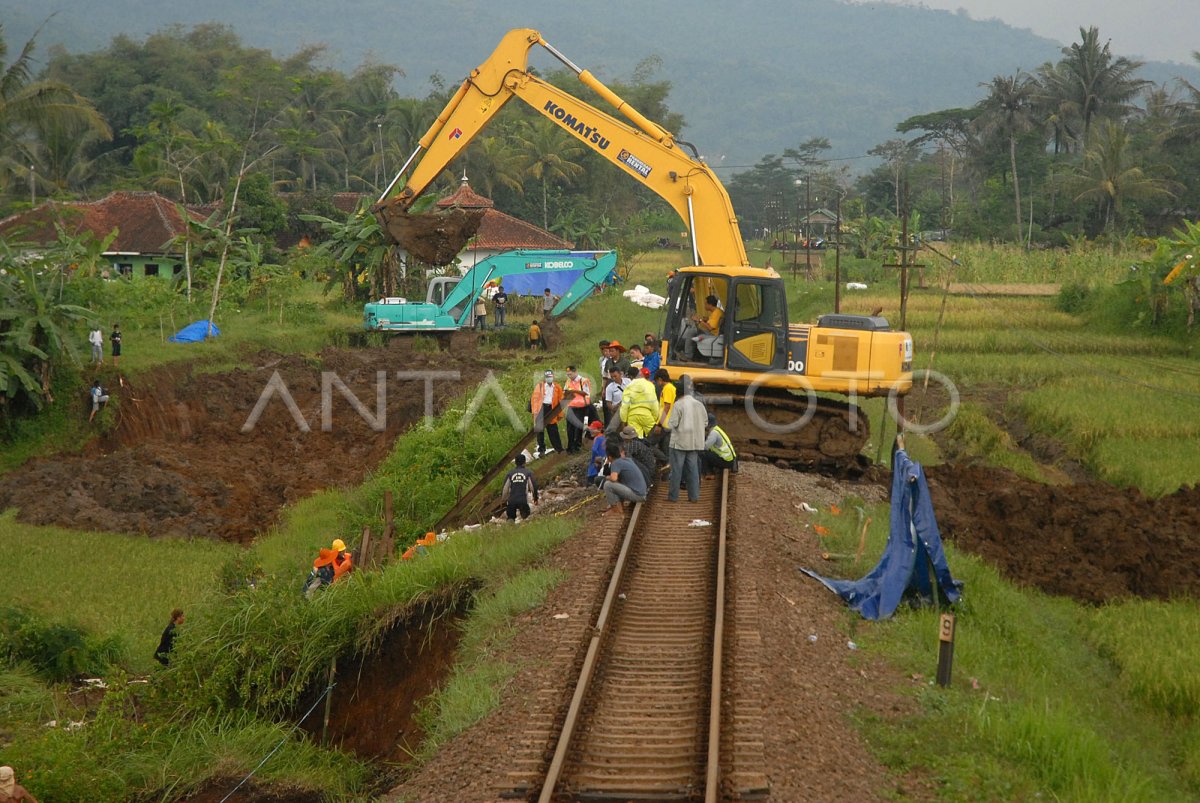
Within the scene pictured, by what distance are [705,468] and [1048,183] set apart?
60790mm

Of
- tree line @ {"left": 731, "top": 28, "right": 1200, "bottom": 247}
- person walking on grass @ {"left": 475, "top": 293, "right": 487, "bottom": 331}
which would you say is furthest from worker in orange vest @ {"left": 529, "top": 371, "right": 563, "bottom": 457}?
tree line @ {"left": 731, "top": 28, "right": 1200, "bottom": 247}

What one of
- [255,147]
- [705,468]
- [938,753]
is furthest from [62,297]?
[255,147]

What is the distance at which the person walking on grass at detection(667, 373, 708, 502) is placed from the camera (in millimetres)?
14781

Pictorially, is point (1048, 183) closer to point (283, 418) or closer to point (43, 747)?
point (283, 418)

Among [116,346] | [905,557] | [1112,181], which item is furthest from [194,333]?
[1112,181]

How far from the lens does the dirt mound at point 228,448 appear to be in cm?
2144

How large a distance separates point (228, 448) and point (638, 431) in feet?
43.2

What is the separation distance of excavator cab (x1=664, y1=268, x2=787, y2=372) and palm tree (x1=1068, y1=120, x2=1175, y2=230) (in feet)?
154

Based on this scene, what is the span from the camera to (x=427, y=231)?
29547 millimetres

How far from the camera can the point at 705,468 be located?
17.0 metres

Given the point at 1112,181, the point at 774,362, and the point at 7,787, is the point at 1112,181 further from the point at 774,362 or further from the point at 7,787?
the point at 7,787

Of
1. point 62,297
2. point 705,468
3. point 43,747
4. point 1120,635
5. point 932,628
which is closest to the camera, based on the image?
point 43,747

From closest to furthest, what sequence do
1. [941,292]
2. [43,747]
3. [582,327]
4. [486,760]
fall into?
[486,760]
[43,747]
[582,327]
[941,292]

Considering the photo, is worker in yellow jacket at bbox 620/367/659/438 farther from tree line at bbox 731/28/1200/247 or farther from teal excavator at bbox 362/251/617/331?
tree line at bbox 731/28/1200/247
